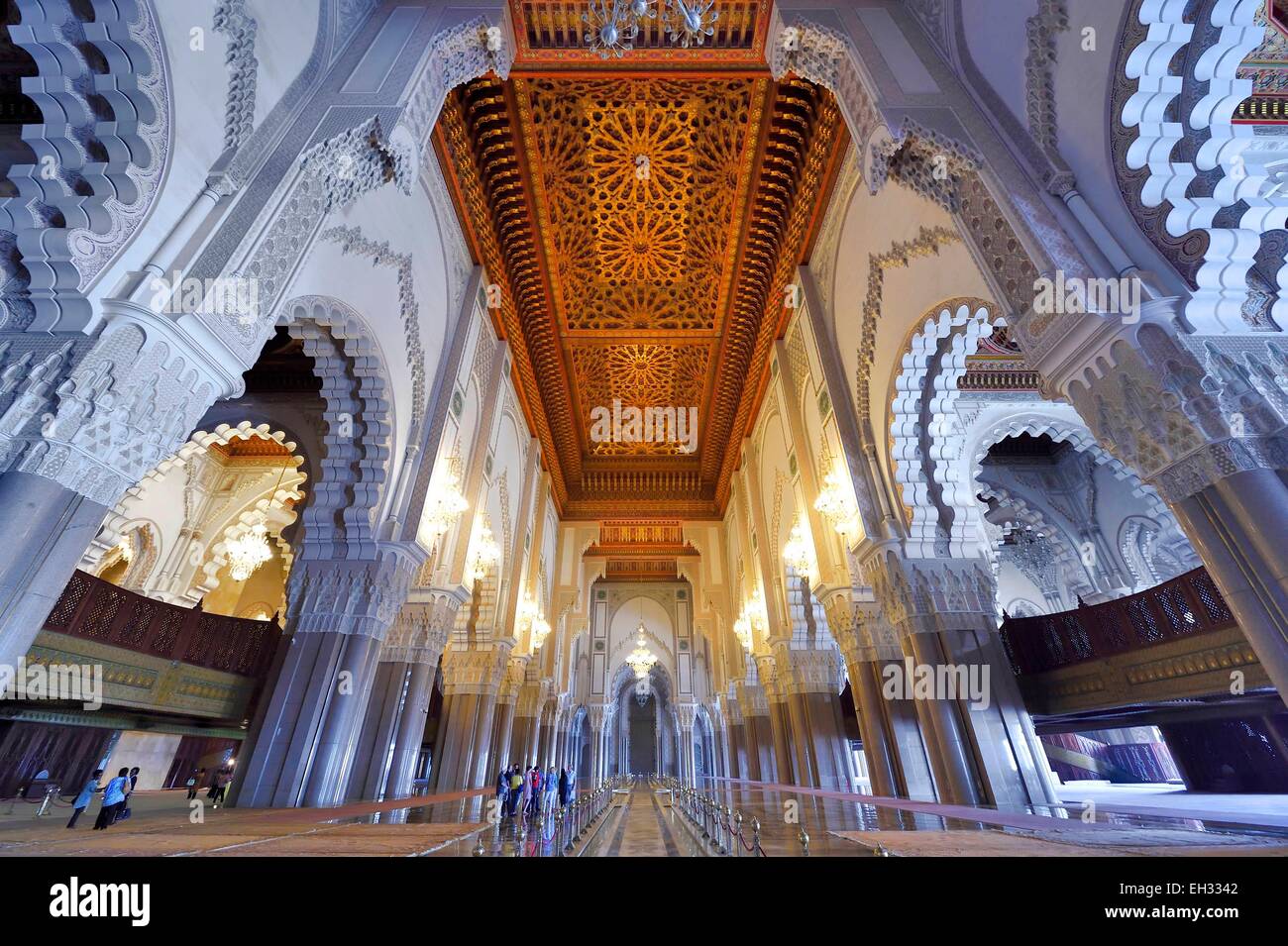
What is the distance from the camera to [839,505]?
6441 millimetres

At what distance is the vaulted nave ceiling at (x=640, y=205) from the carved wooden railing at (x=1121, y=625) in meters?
5.64

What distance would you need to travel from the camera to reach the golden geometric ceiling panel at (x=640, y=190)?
6.77 m

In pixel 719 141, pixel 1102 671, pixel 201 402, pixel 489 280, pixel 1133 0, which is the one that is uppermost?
pixel 719 141

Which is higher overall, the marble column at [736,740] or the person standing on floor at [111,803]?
the marble column at [736,740]

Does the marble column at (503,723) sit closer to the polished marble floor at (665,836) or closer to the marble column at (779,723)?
the marble column at (779,723)

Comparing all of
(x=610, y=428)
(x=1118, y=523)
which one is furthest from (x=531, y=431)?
(x=1118, y=523)

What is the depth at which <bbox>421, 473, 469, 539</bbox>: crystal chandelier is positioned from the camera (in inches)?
234

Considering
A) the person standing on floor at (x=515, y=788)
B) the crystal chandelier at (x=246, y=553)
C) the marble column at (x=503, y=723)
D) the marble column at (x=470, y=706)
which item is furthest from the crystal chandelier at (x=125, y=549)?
the person standing on floor at (x=515, y=788)

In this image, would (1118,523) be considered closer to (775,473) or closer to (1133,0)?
(775,473)

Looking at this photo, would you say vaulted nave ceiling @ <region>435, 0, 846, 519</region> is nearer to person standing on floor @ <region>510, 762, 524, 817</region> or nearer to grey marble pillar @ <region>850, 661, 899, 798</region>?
grey marble pillar @ <region>850, 661, 899, 798</region>

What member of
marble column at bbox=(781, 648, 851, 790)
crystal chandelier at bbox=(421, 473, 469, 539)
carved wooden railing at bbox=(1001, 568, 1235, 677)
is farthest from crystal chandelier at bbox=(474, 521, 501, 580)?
carved wooden railing at bbox=(1001, 568, 1235, 677)

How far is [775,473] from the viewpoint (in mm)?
9812

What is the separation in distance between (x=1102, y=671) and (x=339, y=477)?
29.0 feet
